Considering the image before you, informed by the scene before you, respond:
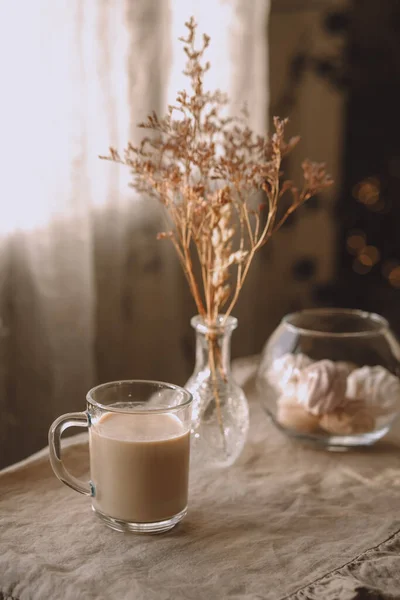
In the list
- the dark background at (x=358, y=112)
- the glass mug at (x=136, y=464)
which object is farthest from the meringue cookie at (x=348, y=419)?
the dark background at (x=358, y=112)

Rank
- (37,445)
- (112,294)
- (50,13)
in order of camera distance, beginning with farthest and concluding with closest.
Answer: (112,294)
(37,445)
(50,13)

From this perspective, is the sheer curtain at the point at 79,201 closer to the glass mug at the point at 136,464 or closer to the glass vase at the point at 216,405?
the glass vase at the point at 216,405

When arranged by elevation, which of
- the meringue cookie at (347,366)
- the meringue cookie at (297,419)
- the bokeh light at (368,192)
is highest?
the bokeh light at (368,192)

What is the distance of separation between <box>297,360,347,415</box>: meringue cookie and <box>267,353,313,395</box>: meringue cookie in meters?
0.03

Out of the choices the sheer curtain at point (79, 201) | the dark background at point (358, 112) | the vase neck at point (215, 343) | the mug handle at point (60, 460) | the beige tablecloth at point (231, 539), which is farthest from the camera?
the dark background at point (358, 112)

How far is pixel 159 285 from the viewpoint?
2.07m

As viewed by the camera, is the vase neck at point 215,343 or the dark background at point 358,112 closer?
the vase neck at point 215,343

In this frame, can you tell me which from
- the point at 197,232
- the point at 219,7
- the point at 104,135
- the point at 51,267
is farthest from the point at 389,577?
the point at 219,7

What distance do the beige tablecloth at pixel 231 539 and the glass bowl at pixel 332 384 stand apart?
0.04 meters

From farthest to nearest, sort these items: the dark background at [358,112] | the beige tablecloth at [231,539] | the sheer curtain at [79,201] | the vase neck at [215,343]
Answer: the dark background at [358,112]
the sheer curtain at [79,201]
the vase neck at [215,343]
the beige tablecloth at [231,539]

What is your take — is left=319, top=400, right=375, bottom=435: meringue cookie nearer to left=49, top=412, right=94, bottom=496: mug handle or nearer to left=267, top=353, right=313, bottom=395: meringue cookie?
left=267, top=353, right=313, bottom=395: meringue cookie

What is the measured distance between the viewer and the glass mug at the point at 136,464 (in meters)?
0.82

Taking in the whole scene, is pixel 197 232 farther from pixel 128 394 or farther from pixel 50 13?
pixel 50 13

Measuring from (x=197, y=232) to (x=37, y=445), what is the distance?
0.95m
